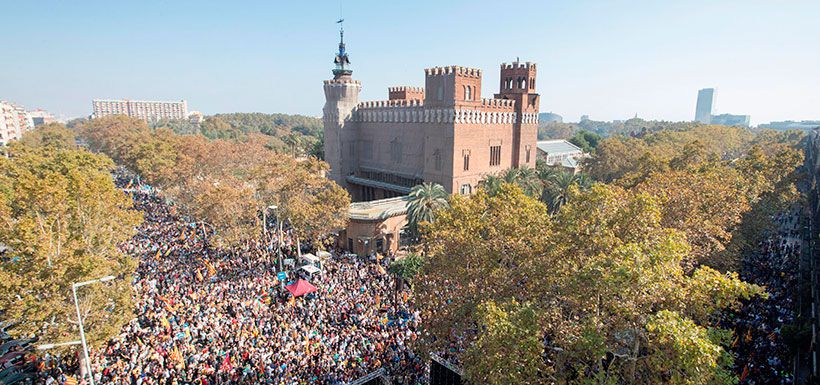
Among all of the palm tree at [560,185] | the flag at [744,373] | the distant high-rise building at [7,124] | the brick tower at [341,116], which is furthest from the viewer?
the distant high-rise building at [7,124]

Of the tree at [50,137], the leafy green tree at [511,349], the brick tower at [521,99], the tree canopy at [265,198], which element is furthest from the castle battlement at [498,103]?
the tree at [50,137]

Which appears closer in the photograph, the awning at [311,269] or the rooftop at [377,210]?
the awning at [311,269]

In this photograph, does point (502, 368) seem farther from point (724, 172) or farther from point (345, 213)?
point (724, 172)

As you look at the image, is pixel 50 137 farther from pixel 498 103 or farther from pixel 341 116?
pixel 498 103

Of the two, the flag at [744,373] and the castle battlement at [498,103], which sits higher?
the castle battlement at [498,103]

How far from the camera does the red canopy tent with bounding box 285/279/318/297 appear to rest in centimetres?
2332

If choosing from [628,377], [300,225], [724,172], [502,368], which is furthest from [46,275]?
[724,172]

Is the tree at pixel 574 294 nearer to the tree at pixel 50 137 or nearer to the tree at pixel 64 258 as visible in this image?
the tree at pixel 64 258

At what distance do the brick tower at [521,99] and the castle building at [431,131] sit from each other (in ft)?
0.34

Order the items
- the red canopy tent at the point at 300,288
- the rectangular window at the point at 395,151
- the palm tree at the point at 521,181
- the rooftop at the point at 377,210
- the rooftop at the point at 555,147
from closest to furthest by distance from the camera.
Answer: the red canopy tent at the point at 300,288 → the rooftop at the point at 377,210 → the palm tree at the point at 521,181 → the rectangular window at the point at 395,151 → the rooftop at the point at 555,147

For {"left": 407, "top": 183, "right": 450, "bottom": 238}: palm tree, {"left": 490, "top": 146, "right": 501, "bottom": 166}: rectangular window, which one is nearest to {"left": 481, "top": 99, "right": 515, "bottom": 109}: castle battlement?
{"left": 490, "top": 146, "right": 501, "bottom": 166}: rectangular window

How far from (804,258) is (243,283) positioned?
40.3m

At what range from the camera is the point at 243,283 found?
973 inches

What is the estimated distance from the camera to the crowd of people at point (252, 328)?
17.2 m
